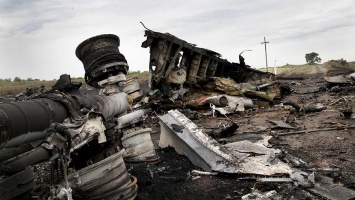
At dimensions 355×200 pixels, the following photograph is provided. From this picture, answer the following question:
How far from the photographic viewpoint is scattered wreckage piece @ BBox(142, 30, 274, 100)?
14.4 metres

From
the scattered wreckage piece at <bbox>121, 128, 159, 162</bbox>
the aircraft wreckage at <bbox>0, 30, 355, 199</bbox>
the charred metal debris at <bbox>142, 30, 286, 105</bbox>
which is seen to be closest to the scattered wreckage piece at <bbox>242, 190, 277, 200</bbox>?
the aircraft wreckage at <bbox>0, 30, 355, 199</bbox>

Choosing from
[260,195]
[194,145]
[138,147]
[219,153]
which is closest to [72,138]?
[260,195]

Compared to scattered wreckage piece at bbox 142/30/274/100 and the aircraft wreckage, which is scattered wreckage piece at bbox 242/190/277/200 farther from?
scattered wreckage piece at bbox 142/30/274/100

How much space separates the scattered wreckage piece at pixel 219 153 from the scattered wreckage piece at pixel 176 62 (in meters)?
7.48

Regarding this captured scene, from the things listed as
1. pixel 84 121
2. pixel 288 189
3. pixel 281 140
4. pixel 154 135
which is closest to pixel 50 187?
pixel 84 121

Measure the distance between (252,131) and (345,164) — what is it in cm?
322

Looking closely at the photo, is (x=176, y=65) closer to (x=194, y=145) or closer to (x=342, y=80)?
(x=342, y=80)

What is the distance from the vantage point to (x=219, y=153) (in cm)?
564

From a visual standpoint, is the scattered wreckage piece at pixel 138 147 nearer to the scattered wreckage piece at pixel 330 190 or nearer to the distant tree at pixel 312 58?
the scattered wreckage piece at pixel 330 190

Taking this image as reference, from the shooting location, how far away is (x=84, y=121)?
3531mm

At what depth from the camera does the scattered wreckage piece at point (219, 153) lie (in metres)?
5.23

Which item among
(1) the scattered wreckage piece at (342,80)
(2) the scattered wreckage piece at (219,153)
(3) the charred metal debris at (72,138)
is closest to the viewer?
(3) the charred metal debris at (72,138)

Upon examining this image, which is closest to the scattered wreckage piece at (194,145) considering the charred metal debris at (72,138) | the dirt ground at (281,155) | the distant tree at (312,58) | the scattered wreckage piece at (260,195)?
the dirt ground at (281,155)

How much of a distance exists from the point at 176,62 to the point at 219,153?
980 centimetres
